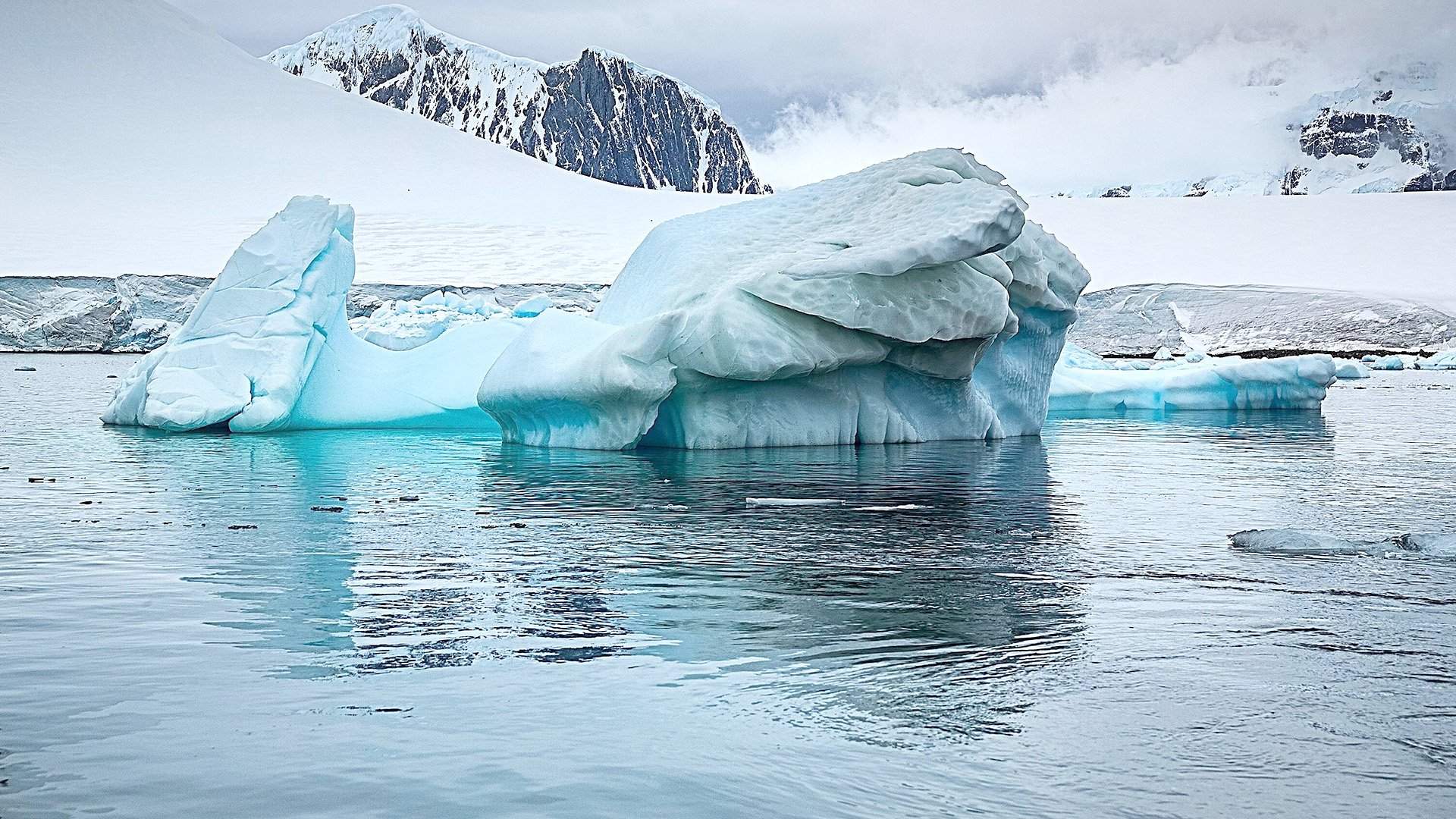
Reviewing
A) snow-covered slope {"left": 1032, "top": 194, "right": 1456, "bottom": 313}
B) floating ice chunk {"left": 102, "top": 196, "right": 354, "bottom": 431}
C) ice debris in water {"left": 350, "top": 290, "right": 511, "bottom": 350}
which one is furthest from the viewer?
snow-covered slope {"left": 1032, "top": 194, "right": 1456, "bottom": 313}

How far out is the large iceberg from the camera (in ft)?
33.3

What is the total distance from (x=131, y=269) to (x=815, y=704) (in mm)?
38228

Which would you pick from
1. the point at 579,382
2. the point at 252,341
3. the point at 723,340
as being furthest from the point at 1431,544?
the point at 252,341

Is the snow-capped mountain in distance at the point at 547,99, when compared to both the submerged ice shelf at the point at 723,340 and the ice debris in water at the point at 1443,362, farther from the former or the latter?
the submerged ice shelf at the point at 723,340

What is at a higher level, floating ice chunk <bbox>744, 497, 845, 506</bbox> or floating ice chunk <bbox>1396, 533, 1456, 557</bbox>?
floating ice chunk <bbox>744, 497, 845, 506</bbox>

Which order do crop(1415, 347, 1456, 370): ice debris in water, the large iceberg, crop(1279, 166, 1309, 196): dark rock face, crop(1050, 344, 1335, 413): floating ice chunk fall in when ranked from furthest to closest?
crop(1279, 166, 1309, 196): dark rock face → crop(1415, 347, 1456, 370): ice debris in water → crop(1050, 344, 1335, 413): floating ice chunk → the large iceberg

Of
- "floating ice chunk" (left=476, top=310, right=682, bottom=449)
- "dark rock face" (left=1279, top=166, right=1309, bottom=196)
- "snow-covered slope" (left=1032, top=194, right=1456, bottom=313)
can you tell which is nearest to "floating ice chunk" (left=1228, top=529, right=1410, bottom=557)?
"floating ice chunk" (left=476, top=310, right=682, bottom=449)

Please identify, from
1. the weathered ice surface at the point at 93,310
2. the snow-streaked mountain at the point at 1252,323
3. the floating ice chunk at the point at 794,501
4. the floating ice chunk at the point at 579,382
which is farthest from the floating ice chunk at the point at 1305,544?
the snow-streaked mountain at the point at 1252,323

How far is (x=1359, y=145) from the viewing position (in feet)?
527

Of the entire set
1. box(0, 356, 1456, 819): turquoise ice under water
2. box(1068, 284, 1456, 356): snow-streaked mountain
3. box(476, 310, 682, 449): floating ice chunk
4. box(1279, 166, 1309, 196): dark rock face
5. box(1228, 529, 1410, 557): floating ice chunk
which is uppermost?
box(1279, 166, 1309, 196): dark rock face

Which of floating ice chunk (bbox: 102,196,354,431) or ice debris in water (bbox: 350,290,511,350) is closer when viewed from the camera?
floating ice chunk (bbox: 102,196,354,431)

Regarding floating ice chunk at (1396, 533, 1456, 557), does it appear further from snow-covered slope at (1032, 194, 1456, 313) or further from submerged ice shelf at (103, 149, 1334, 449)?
snow-covered slope at (1032, 194, 1456, 313)

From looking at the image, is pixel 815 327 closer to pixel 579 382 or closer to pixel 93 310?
pixel 579 382

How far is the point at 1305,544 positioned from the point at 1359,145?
172 m
